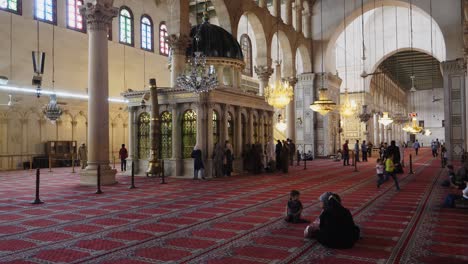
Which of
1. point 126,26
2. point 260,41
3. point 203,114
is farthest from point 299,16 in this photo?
point 203,114

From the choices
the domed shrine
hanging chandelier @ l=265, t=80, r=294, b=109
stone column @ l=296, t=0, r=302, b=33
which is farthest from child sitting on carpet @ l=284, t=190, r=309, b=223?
stone column @ l=296, t=0, r=302, b=33

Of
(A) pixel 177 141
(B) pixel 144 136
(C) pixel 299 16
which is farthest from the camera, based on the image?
(C) pixel 299 16

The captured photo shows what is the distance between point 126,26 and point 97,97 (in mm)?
12040

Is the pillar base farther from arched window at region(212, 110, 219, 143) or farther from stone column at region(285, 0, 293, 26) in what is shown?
stone column at region(285, 0, 293, 26)

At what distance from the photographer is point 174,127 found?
38.4 feet

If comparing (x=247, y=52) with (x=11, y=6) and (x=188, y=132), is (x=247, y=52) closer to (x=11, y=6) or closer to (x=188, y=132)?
(x=11, y=6)

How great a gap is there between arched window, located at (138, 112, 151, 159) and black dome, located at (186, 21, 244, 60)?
2.60 metres

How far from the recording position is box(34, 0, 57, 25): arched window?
54.2ft

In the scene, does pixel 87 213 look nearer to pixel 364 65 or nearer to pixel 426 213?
pixel 426 213

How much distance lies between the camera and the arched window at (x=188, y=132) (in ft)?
38.3

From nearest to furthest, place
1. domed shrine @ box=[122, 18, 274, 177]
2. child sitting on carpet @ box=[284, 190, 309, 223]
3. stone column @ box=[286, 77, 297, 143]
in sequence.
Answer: child sitting on carpet @ box=[284, 190, 309, 223], domed shrine @ box=[122, 18, 274, 177], stone column @ box=[286, 77, 297, 143]

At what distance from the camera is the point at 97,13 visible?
31.0 feet

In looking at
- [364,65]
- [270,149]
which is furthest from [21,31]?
[364,65]

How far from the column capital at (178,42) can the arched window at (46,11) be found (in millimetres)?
7435
